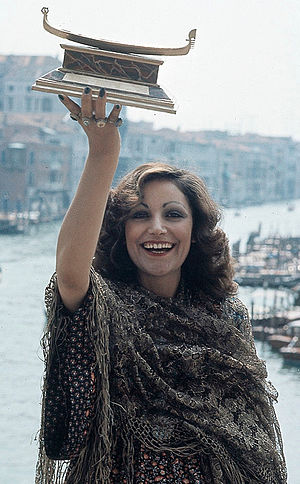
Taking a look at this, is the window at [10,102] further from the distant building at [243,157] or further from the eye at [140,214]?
the eye at [140,214]

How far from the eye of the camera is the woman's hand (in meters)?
0.85

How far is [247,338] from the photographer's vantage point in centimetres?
115

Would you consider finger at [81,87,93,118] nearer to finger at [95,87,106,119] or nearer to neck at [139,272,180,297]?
finger at [95,87,106,119]

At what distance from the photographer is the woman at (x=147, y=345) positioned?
0.94m

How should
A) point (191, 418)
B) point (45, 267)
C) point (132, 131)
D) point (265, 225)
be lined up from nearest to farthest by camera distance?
point (191, 418), point (132, 131), point (45, 267), point (265, 225)

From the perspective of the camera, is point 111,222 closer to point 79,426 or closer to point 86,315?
point 86,315

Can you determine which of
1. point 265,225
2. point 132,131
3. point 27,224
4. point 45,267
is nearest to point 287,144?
point 132,131

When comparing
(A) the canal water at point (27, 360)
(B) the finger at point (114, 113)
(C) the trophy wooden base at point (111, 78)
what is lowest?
(A) the canal water at point (27, 360)

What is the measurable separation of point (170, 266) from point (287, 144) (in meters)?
8.87

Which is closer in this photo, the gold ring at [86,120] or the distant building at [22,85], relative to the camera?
the gold ring at [86,120]

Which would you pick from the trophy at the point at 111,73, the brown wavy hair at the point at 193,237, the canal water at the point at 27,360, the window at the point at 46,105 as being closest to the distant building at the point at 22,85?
the window at the point at 46,105

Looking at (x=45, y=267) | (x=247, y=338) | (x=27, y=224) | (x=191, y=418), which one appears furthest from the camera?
(x=27, y=224)

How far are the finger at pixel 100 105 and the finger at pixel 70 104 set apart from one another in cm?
2

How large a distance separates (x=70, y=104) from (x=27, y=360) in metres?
8.03
